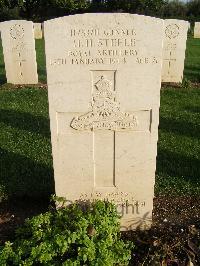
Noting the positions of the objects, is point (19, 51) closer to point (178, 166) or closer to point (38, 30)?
point (178, 166)

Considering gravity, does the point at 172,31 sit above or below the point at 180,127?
above

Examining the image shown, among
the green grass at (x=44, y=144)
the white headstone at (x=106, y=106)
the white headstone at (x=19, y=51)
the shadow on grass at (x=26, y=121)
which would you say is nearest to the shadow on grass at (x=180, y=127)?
the green grass at (x=44, y=144)

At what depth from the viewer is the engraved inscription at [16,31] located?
10242 mm

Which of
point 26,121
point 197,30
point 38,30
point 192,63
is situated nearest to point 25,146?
point 26,121

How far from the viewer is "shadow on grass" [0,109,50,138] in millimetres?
7277

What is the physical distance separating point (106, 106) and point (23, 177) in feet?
7.45

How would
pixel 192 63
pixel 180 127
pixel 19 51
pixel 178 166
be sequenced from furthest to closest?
1. pixel 192 63
2. pixel 19 51
3. pixel 180 127
4. pixel 178 166

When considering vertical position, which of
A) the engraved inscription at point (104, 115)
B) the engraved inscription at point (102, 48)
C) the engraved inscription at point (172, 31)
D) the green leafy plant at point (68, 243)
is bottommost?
the green leafy plant at point (68, 243)

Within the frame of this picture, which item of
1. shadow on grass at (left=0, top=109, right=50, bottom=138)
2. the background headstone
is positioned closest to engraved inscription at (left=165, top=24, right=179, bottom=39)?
shadow on grass at (left=0, top=109, right=50, bottom=138)

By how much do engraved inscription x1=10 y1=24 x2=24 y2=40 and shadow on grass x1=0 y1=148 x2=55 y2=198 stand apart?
527cm

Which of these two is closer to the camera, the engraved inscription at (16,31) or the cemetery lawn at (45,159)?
the cemetery lawn at (45,159)

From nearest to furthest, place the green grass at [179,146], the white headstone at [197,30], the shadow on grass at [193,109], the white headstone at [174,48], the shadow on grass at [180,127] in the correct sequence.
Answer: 1. the green grass at [179,146]
2. the shadow on grass at [180,127]
3. the shadow on grass at [193,109]
4. the white headstone at [174,48]
5. the white headstone at [197,30]

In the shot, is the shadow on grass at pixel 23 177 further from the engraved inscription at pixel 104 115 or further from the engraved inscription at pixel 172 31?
the engraved inscription at pixel 172 31

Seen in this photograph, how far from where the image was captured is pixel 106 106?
11.7ft
